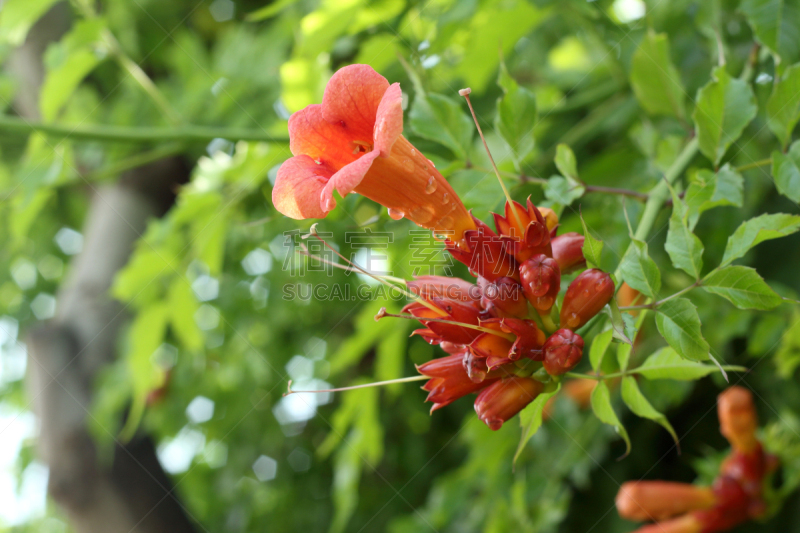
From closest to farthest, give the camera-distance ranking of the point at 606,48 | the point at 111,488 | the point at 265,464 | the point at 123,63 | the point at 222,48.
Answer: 1. the point at 606,48
2. the point at 123,63
3. the point at 111,488
4. the point at 222,48
5. the point at 265,464

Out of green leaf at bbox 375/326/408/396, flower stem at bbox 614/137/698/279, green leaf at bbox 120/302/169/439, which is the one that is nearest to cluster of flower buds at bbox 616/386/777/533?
green leaf at bbox 375/326/408/396

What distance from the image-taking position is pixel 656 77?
145 centimetres

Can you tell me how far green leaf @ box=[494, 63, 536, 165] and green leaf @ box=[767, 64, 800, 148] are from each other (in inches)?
18.4

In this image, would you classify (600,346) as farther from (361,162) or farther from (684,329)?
(361,162)

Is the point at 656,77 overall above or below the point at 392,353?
above

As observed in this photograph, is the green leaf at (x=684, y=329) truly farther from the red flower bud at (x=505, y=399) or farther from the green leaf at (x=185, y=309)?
the green leaf at (x=185, y=309)

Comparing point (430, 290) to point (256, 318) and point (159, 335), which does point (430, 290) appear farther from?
point (256, 318)

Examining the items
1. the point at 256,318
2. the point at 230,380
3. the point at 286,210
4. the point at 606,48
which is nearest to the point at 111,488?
the point at 230,380

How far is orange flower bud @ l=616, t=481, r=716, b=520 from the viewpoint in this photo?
1.94 meters

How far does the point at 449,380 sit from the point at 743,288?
505 millimetres

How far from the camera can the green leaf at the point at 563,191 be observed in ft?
3.83

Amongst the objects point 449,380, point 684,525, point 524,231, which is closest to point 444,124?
point 524,231

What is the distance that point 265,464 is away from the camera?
376 cm

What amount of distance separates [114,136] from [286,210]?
1.44m
